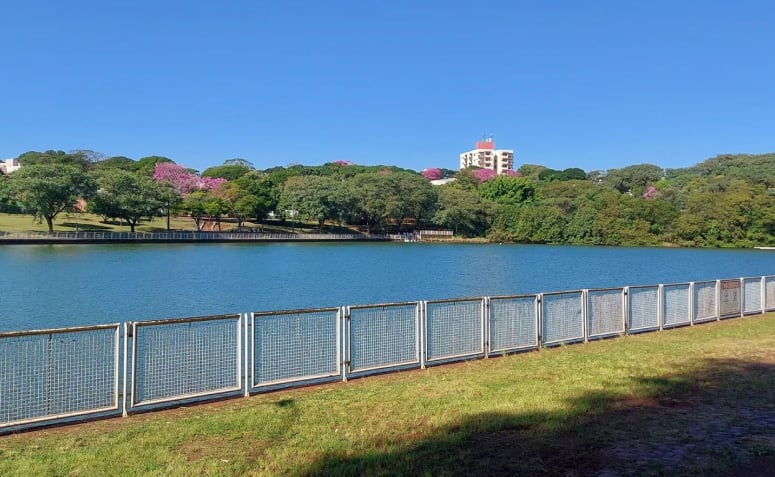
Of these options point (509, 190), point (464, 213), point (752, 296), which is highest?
point (509, 190)

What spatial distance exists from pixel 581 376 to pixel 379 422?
4299 millimetres

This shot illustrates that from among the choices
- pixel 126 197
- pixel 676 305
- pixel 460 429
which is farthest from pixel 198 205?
pixel 460 429

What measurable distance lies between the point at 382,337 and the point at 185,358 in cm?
376

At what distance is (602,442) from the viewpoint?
692 cm

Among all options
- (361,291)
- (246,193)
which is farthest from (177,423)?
(246,193)

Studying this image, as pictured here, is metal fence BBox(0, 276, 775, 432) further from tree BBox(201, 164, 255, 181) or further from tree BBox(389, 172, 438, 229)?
tree BBox(201, 164, 255, 181)

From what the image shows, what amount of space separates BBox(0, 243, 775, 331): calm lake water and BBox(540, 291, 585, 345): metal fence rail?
51.4 feet

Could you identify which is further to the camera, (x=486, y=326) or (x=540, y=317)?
(x=540, y=317)

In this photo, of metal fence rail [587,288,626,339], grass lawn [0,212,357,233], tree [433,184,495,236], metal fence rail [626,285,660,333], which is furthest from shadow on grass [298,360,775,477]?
tree [433,184,495,236]

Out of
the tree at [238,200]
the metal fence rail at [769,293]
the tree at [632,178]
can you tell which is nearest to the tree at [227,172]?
the tree at [238,200]

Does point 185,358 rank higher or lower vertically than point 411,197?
lower

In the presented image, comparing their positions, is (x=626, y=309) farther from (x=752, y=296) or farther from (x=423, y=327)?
(x=752, y=296)

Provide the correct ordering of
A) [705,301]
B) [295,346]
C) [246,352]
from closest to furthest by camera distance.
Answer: [246,352] < [295,346] < [705,301]

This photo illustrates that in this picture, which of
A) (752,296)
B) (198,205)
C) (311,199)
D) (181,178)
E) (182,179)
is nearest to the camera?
(752,296)
